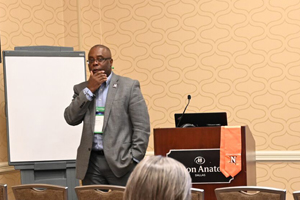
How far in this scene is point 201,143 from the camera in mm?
3742

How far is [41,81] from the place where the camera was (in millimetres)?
5379

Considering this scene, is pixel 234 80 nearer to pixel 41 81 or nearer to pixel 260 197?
Answer: pixel 41 81

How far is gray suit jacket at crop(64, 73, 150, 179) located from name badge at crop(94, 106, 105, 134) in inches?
1.2

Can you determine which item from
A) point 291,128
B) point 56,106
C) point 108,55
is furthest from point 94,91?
point 291,128

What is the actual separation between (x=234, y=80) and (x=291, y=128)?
32.5 inches

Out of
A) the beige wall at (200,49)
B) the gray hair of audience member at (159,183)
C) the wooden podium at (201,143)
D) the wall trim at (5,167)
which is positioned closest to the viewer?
the gray hair of audience member at (159,183)

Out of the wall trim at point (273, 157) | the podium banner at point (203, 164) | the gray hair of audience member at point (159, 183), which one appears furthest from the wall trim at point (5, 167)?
the gray hair of audience member at point (159, 183)

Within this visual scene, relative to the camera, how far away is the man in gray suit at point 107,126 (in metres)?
3.92

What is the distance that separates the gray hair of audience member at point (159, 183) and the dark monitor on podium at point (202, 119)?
240 cm

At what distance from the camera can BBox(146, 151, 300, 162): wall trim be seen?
5.61m

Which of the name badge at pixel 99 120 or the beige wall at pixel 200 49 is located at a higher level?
the beige wall at pixel 200 49

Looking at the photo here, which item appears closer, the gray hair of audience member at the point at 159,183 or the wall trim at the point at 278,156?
the gray hair of audience member at the point at 159,183

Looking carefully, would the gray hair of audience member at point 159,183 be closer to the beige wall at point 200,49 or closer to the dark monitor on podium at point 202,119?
the dark monitor on podium at point 202,119

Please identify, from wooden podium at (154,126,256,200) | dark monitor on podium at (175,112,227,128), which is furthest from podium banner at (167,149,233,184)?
dark monitor on podium at (175,112,227,128)
